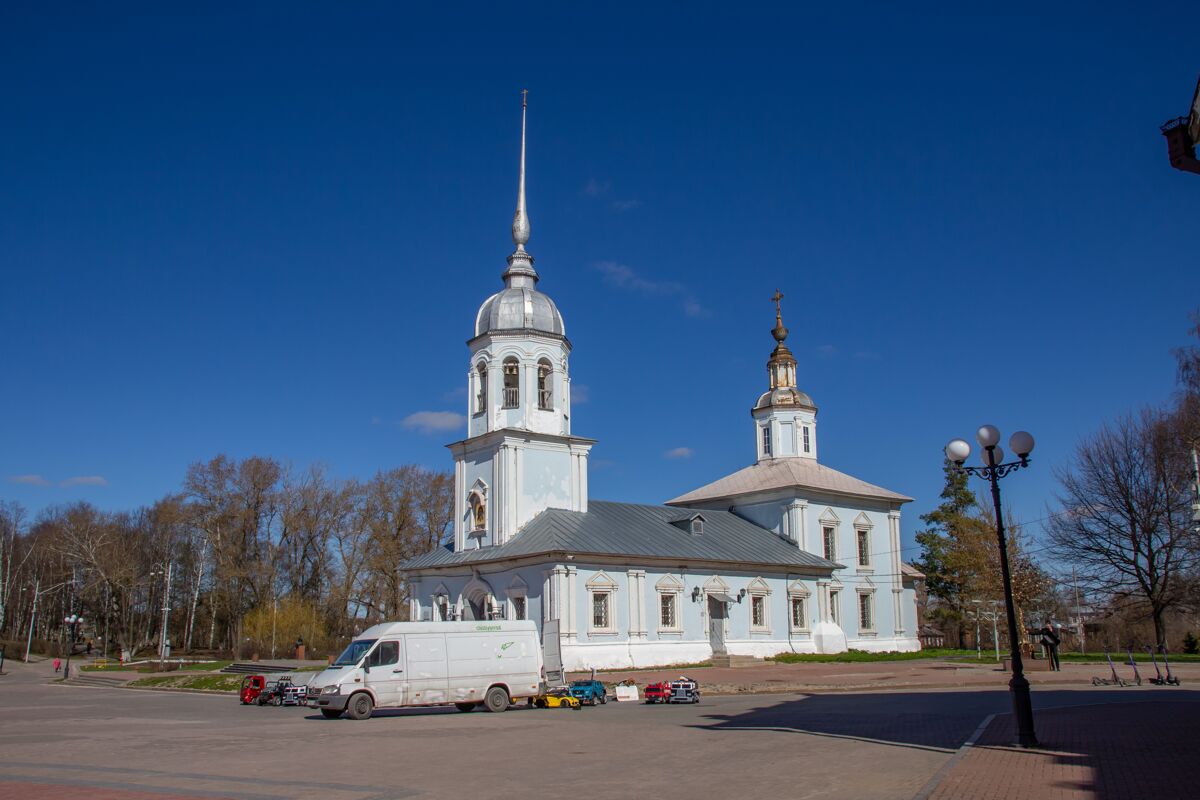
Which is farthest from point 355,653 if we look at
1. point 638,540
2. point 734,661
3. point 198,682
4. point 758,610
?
point 758,610

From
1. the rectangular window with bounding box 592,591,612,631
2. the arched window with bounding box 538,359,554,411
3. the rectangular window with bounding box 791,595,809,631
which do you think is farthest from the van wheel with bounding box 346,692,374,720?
the rectangular window with bounding box 791,595,809,631

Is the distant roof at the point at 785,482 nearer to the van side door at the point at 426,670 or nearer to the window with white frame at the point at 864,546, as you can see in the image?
the window with white frame at the point at 864,546

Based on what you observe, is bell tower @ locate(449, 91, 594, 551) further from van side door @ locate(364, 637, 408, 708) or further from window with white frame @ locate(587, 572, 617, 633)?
van side door @ locate(364, 637, 408, 708)

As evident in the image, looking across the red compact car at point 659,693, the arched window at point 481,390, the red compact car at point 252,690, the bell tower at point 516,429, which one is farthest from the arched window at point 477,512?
the red compact car at point 659,693

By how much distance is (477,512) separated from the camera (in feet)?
135

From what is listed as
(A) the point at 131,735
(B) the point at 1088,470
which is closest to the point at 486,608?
(A) the point at 131,735

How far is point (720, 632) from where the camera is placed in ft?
137

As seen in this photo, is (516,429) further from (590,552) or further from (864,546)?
(864,546)

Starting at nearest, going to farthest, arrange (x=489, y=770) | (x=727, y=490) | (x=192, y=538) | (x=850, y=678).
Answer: (x=489, y=770)
(x=850, y=678)
(x=727, y=490)
(x=192, y=538)

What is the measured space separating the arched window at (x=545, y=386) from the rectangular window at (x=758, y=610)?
12209 mm

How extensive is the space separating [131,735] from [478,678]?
7.28 m

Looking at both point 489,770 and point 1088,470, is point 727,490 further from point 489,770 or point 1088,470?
point 489,770

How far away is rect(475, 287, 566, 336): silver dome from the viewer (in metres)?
41.6

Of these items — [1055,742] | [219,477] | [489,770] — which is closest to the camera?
[489,770]
